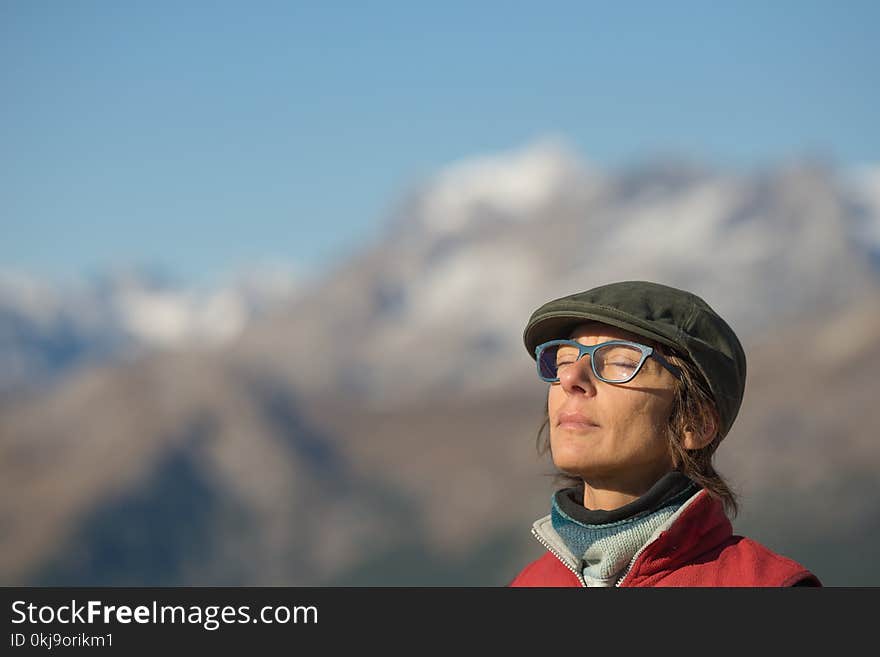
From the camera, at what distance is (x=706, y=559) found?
6.04ft

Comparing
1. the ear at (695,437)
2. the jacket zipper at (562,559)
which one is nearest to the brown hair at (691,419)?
the ear at (695,437)

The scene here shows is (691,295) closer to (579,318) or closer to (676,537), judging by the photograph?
(579,318)

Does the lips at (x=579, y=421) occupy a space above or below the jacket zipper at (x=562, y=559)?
above

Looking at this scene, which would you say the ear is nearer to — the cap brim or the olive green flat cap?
the olive green flat cap

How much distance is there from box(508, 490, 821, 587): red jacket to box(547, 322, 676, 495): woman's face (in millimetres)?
141

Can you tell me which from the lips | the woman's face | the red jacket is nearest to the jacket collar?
the red jacket

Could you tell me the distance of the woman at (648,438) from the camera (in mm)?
1798

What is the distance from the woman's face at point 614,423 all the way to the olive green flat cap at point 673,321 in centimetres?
6

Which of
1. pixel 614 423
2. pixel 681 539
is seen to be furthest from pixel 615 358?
pixel 681 539

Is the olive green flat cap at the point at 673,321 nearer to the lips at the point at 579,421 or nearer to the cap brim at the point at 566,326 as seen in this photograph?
the cap brim at the point at 566,326
